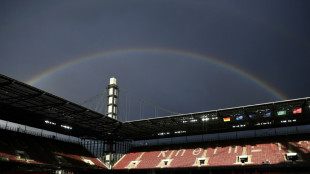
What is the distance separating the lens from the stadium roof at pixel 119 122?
3894 cm

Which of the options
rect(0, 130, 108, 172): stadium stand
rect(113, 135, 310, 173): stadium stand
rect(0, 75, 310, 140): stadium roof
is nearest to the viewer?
rect(0, 75, 310, 140): stadium roof

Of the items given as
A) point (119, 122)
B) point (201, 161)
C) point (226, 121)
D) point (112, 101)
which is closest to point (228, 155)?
point (201, 161)

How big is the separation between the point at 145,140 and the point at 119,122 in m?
14.8

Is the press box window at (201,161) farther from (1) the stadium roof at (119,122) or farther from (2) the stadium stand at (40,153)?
(2) the stadium stand at (40,153)

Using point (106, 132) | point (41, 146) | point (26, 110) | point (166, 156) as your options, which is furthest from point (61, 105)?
point (166, 156)

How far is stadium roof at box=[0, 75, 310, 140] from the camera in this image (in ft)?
128

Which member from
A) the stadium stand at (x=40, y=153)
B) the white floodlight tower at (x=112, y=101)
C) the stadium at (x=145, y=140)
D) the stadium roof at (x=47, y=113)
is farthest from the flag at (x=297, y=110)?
the white floodlight tower at (x=112, y=101)

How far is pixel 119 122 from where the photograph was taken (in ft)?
172

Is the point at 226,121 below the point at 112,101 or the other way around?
below

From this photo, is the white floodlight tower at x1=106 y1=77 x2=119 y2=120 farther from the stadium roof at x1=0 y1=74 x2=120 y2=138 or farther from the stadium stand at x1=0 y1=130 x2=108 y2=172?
the stadium stand at x1=0 y1=130 x2=108 y2=172

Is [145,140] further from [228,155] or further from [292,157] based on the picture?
[292,157]

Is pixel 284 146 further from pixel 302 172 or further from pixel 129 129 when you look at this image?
pixel 129 129

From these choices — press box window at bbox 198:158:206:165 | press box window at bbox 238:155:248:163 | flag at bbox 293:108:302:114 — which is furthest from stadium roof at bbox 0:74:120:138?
flag at bbox 293:108:302:114

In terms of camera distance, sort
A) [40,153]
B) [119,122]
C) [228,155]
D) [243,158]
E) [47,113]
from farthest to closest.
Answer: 1. [119,122]
2. [228,155]
3. [40,153]
4. [47,113]
5. [243,158]
